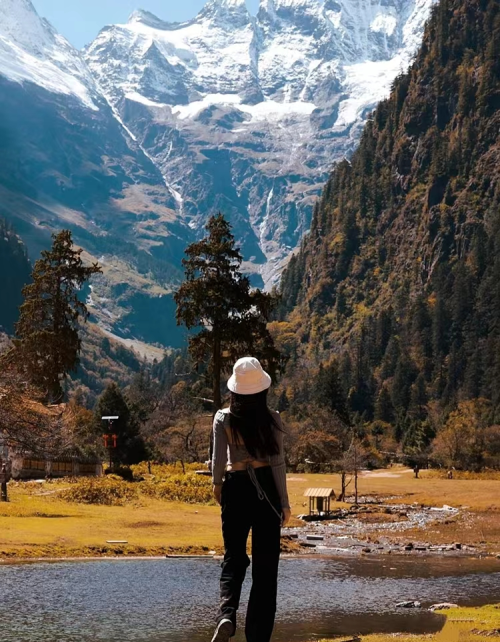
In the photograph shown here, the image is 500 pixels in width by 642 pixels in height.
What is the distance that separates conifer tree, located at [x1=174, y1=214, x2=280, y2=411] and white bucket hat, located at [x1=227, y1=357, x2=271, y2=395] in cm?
4552

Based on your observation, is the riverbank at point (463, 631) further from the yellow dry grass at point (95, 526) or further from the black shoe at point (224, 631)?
the yellow dry grass at point (95, 526)

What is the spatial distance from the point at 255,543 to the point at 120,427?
81.0 metres

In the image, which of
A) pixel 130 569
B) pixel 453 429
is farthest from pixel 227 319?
pixel 453 429

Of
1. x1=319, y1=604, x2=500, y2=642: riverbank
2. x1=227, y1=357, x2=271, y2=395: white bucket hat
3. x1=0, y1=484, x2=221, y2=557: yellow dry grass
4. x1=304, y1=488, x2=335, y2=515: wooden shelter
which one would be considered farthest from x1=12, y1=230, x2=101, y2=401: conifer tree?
x1=227, y1=357, x2=271, y2=395: white bucket hat

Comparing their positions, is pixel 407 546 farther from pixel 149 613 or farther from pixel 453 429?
pixel 453 429

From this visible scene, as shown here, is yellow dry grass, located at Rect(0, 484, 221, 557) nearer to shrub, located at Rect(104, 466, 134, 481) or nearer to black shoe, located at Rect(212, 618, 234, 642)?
shrub, located at Rect(104, 466, 134, 481)

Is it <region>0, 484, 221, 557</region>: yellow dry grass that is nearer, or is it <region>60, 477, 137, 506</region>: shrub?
<region>0, 484, 221, 557</region>: yellow dry grass

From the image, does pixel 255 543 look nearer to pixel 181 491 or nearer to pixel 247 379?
pixel 247 379

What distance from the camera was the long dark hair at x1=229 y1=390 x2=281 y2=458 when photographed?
12414 mm

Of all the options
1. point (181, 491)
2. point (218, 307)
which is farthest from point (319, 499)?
point (218, 307)

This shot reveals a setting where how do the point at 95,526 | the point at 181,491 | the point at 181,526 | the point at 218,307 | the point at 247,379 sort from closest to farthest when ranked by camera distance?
the point at 247,379 < the point at 95,526 < the point at 181,526 < the point at 181,491 < the point at 218,307

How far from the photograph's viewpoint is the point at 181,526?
4331 centimetres

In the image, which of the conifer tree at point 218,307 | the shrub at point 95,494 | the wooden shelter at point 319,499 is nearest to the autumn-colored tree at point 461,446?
the wooden shelter at point 319,499

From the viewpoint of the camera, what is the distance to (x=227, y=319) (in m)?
59.7
